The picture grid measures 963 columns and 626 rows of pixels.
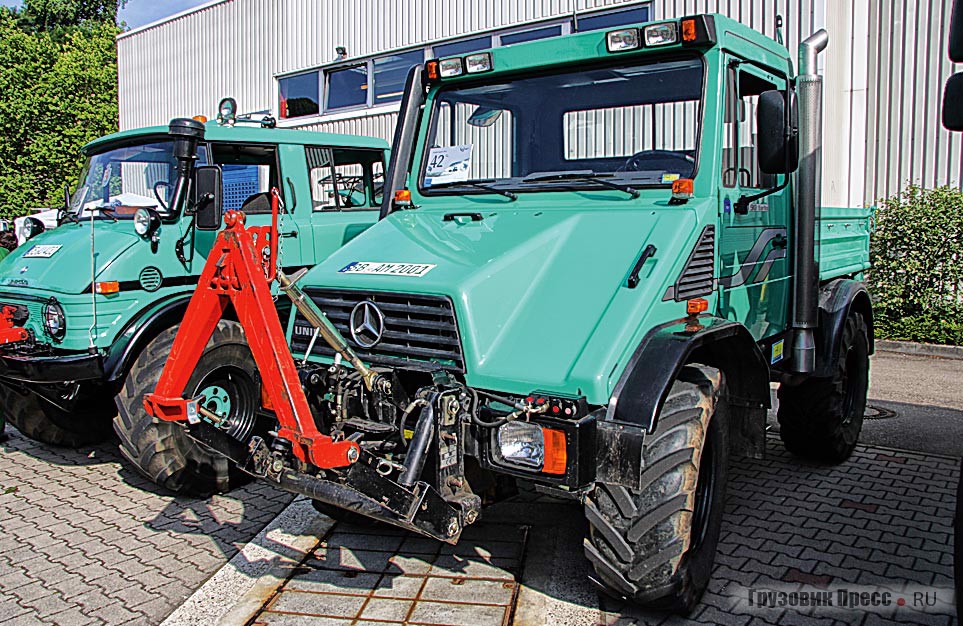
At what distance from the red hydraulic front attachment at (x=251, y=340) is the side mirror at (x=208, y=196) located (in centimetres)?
180

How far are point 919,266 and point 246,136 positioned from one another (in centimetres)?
846

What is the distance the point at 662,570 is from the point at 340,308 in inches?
71.5

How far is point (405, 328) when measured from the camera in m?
3.63

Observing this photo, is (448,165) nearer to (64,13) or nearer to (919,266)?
(919,266)

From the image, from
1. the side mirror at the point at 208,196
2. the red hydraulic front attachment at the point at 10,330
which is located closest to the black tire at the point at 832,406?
the side mirror at the point at 208,196

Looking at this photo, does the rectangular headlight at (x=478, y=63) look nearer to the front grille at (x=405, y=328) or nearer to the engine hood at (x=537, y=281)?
the engine hood at (x=537, y=281)

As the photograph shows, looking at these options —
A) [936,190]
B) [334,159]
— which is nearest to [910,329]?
[936,190]

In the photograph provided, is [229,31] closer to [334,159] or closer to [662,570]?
[334,159]

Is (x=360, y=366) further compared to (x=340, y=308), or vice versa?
(x=340, y=308)

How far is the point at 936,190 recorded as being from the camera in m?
10.3

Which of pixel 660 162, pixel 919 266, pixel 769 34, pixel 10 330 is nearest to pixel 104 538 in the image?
pixel 10 330

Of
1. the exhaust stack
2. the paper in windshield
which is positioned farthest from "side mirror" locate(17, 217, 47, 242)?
the exhaust stack

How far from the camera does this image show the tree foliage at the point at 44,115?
19.8m

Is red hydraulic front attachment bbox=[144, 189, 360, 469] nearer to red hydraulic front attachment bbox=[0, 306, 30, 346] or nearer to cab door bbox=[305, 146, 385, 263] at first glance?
red hydraulic front attachment bbox=[0, 306, 30, 346]
